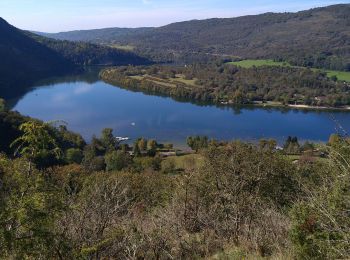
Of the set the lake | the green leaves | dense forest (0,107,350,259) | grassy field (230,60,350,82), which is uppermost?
the green leaves

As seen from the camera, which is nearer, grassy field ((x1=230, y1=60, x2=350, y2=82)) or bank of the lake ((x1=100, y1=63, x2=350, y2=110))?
bank of the lake ((x1=100, y1=63, x2=350, y2=110))

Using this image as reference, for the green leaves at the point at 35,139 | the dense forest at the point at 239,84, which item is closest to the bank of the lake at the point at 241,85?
the dense forest at the point at 239,84

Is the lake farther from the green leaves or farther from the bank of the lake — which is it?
the green leaves

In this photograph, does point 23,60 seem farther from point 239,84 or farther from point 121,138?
point 121,138

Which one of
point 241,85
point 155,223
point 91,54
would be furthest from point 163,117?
point 91,54

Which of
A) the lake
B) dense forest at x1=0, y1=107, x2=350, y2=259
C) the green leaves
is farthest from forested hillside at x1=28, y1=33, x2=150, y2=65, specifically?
the green leaves

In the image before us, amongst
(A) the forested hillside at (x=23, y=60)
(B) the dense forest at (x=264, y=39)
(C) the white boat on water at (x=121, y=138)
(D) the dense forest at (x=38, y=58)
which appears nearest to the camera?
(C) the white boat on water at (x=121, y=138)

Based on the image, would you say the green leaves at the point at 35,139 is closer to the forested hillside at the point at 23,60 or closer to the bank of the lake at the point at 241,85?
the bank of the lake at the point at 241,85
